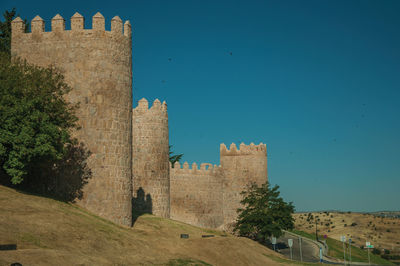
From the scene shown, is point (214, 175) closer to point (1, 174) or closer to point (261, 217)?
point (261, 217)

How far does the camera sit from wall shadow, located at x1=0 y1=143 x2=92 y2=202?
2634 centimetres

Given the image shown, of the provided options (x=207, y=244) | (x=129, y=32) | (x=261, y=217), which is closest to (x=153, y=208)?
(x=261, y=217)

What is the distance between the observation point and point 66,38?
2766cm

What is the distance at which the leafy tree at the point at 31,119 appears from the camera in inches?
898

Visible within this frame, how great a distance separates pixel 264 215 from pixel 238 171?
744cm

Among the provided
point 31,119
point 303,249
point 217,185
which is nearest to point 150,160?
point 217,185

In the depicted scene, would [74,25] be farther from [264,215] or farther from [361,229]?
[361,229]

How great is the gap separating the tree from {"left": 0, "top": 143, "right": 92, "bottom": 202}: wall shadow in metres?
20.7

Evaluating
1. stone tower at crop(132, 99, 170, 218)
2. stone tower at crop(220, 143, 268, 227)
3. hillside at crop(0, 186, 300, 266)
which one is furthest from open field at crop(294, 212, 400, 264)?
hillside at crop(0, 186, 300, 266)

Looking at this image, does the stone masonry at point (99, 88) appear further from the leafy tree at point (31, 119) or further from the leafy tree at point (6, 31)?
the leafy tree at point (6, 31)

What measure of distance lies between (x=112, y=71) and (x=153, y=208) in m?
15.1

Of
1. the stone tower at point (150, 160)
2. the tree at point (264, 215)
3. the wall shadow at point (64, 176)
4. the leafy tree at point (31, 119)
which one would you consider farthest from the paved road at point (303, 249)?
the leafy tree at point (31, 119)

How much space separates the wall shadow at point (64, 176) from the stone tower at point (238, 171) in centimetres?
2462

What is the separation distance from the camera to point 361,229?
Result: 330 ft
